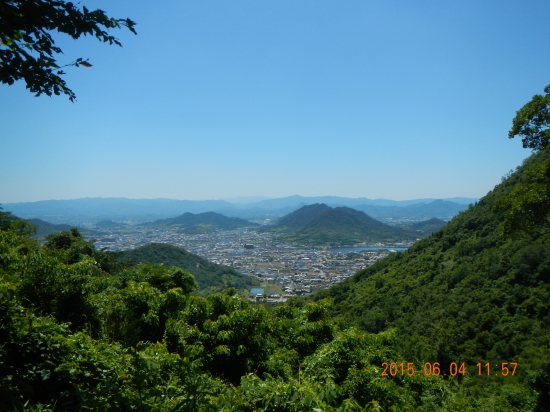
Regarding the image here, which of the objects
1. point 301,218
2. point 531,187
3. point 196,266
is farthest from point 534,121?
point 301,218

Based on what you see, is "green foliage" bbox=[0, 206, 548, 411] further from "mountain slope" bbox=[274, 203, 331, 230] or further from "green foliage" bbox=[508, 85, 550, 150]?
"mountain slope" bbox=[274, 203, 331, 230]

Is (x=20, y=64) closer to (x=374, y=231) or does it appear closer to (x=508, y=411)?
(x=508, y=411)

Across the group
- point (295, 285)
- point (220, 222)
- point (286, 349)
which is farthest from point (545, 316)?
point (220, 222)

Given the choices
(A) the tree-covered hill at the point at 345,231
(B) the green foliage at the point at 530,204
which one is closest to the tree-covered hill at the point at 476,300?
(B) the green foliage at the point at 530,204

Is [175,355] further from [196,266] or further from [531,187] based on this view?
[196,266]

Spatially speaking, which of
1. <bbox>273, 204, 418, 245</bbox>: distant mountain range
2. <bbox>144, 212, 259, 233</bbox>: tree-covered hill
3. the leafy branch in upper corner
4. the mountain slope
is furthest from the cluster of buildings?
the mountain slope

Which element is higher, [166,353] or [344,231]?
[166,353]

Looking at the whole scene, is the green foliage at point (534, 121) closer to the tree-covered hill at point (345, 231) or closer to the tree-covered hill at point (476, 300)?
the tree-covered hill at point (476, 300)

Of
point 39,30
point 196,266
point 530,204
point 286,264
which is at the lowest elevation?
point 286,264
